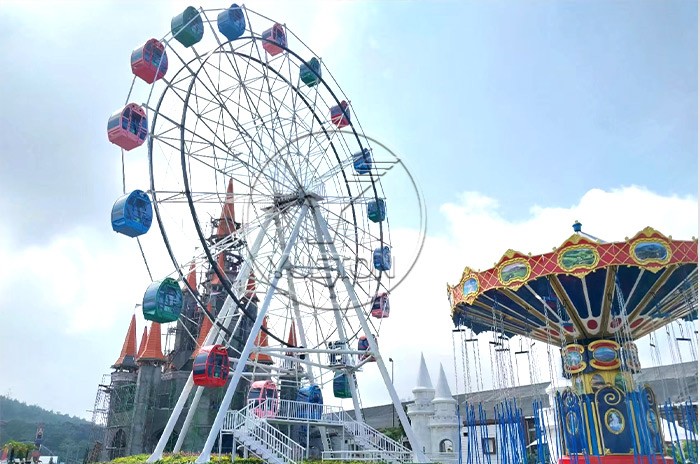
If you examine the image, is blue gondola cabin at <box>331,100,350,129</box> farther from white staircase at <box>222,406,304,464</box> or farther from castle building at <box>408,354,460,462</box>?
castle building at <box>408,354,460,462</box>

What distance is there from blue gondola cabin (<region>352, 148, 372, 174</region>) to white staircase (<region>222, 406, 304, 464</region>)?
34.1 feet

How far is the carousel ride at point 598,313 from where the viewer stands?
58.6ft

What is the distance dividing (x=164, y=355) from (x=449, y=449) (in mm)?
24588

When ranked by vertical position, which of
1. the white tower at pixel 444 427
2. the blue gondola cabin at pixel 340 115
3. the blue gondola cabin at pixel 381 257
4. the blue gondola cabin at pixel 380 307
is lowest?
the white tower at pixel 444 427

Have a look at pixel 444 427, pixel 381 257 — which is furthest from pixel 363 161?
pixel 444 427

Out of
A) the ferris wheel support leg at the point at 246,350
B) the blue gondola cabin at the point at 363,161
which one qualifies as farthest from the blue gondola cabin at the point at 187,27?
the blue gondola cabin at the point at 363,161

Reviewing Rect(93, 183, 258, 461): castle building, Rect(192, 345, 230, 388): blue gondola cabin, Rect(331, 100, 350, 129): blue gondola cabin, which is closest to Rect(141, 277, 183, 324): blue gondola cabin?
Rect(192, 345, 230, 388): blue gondola cabin

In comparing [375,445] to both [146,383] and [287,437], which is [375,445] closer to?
[287,437]

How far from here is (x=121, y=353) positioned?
169 feet

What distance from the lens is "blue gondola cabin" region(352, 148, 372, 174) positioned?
23.3m

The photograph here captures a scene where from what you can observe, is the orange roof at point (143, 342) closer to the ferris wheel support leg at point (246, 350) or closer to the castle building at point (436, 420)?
the castle building at point (436, 420)

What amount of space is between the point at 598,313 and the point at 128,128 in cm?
1684

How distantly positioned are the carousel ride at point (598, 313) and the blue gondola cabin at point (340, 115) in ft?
28.3

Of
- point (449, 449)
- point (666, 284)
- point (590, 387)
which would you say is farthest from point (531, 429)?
point (666, 284)
